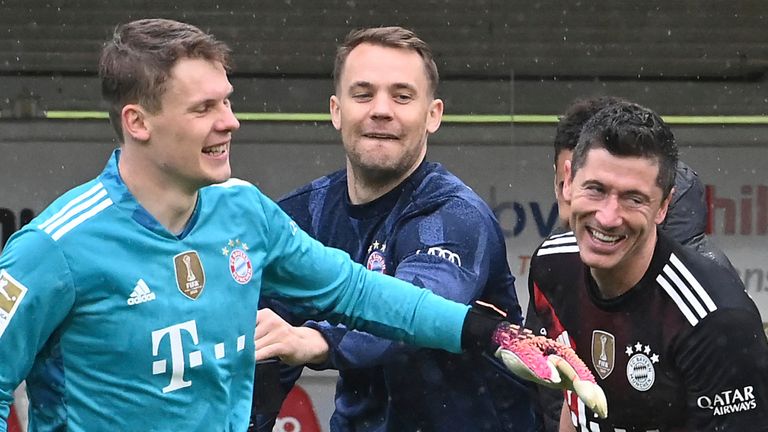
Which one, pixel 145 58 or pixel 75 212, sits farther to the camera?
pixel 145 58

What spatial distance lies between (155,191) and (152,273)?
202 millimetres

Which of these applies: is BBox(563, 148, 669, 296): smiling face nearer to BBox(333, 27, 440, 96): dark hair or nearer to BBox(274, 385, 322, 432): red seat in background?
BBox(333, 27, 440, 96): dark hair

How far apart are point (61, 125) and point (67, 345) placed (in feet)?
13.7

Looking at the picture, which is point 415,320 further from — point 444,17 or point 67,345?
point 444,17

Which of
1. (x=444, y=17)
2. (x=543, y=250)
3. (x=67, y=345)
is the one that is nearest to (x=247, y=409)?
(x=67, y=345)

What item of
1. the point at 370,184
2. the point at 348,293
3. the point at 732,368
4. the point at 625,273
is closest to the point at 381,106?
the point at 370,184

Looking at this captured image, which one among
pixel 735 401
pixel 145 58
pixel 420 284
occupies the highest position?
pixel 145 58

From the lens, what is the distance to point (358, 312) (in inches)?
138

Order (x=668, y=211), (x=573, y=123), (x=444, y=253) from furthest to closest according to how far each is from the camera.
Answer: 1. (x=573, y=123)
2. (x=668, y=211)
3. (x=444, y=253)

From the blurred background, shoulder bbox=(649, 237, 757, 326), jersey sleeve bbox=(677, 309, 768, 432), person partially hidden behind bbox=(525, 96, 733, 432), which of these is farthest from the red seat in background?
jersey sleeve bbox=(677, 309, 768, 432)

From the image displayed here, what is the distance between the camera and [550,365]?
318cm

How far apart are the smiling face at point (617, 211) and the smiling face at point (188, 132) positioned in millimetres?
971

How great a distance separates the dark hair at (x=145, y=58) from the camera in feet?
10.4

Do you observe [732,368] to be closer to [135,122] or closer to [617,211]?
[617,211]
